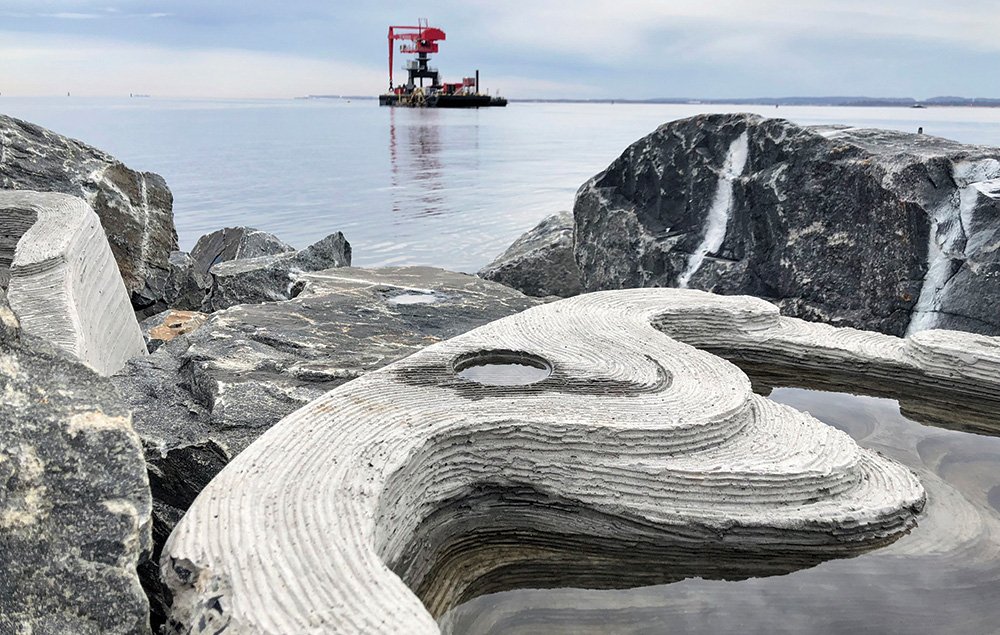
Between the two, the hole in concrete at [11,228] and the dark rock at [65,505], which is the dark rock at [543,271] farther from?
the dark rock at [65,505]

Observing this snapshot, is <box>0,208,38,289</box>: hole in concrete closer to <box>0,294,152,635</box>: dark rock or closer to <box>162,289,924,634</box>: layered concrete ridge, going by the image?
<box>162,289,924,634</box>: layered concrete ridge

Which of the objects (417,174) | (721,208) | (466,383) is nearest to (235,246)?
(721,208)

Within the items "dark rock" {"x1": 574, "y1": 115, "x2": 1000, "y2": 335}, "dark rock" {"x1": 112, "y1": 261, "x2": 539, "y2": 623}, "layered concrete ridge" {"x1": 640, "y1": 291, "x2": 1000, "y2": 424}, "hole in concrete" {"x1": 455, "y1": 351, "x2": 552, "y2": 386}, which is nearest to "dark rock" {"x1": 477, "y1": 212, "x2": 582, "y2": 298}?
"dark rock" {"x1": 574, "y1": 115, "x2": 1000, "y2": 335}

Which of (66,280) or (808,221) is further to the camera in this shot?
(808,221)

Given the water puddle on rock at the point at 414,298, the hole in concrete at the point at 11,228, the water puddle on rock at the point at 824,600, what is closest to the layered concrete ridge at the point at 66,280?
the hole in concrete at the point at 11,228

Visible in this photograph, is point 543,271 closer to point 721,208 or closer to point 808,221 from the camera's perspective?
point 721,208

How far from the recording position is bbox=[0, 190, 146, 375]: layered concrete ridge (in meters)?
5.09

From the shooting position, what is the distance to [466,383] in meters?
4.39

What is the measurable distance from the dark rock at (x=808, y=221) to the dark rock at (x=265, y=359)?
1901 mm

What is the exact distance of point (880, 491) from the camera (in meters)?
4.09

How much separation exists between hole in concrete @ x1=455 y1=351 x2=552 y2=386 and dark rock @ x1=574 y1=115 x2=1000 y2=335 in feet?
12.1

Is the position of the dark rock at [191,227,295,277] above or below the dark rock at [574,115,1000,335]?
below

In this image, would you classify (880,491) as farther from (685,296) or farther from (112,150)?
(112,150)

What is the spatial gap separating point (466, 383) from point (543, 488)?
895mm
